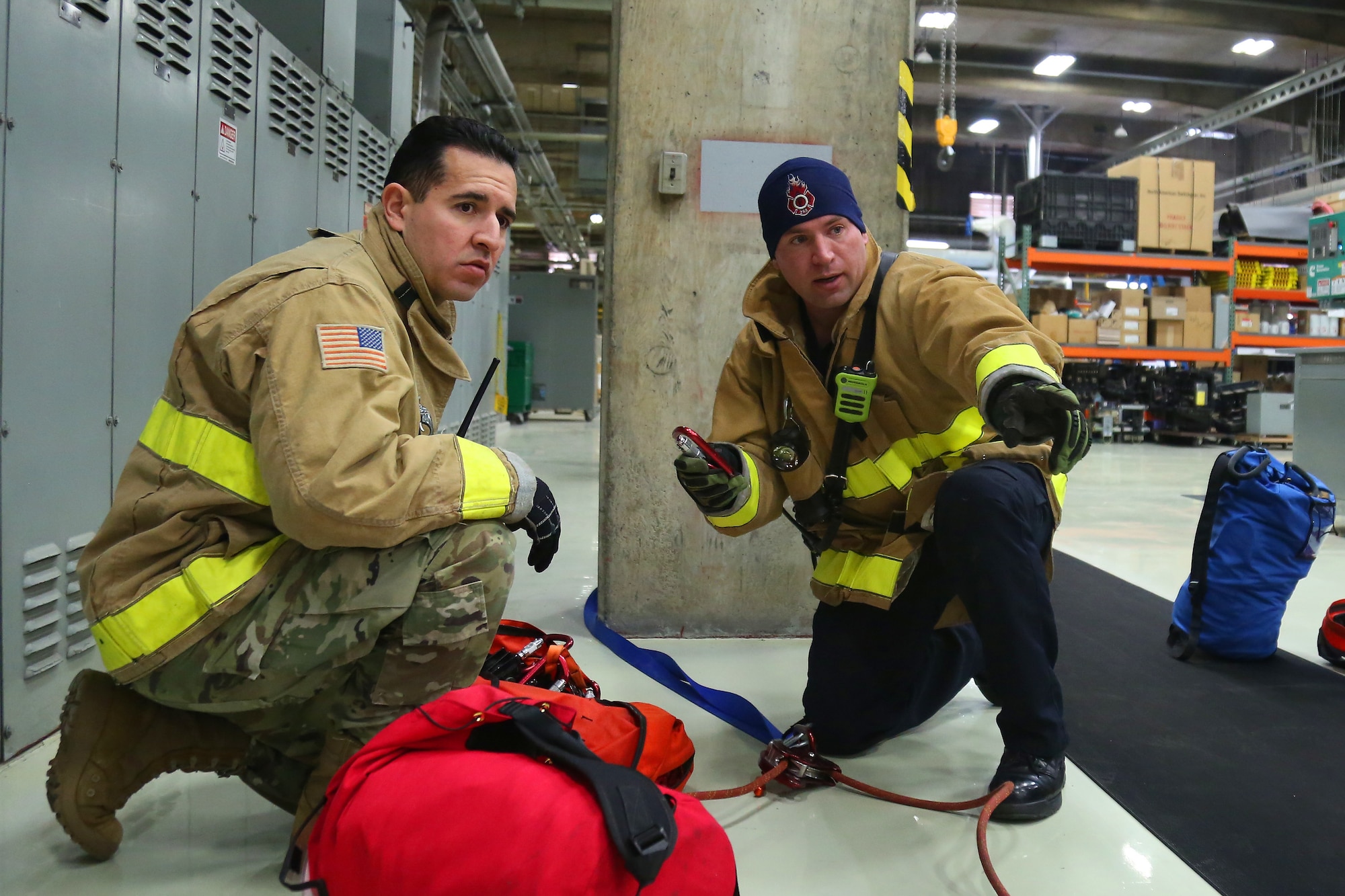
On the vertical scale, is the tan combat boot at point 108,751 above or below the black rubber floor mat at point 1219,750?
above

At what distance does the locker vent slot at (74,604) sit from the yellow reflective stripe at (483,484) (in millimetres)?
1031

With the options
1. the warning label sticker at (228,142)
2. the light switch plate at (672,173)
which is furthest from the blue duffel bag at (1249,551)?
the warning label sticker at (228,142)

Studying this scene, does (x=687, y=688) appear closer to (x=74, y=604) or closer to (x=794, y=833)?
(x=794, y=833)

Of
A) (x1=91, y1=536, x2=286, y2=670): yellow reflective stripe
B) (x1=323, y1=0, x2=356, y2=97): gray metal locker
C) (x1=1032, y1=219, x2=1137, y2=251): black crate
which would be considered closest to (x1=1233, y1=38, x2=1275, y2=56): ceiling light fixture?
(x1=1032, y1=219, x2=1137, y2=251): black crate

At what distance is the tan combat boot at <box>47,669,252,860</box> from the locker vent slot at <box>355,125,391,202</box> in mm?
2807

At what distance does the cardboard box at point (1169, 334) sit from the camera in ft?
31.9

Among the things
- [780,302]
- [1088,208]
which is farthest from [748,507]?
[1088,208]

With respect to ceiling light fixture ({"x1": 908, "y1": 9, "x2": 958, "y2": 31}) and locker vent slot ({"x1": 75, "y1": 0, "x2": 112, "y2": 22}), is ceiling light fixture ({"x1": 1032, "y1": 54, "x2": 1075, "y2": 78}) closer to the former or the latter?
ceiling light fixture ({"x1": 908, "y1": 9, "x2": 958, "y2": 31})

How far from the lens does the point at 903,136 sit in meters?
2.79

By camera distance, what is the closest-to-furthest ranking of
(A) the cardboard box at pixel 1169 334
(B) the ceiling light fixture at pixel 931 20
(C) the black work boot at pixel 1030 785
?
(C) the black work boot at pixel 1030 785, (B) the ceiling light fixture at pixel 931 20, (A) the cardboard box at pixel 1169 334

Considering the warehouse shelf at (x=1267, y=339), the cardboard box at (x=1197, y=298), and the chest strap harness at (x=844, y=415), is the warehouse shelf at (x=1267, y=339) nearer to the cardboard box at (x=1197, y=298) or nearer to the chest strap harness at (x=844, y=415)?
the cardboard box at (x=1197, y=298)

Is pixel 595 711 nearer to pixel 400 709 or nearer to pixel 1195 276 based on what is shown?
pixel 400 709

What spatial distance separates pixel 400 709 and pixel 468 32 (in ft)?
21.0

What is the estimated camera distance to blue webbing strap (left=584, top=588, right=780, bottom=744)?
194 cm
